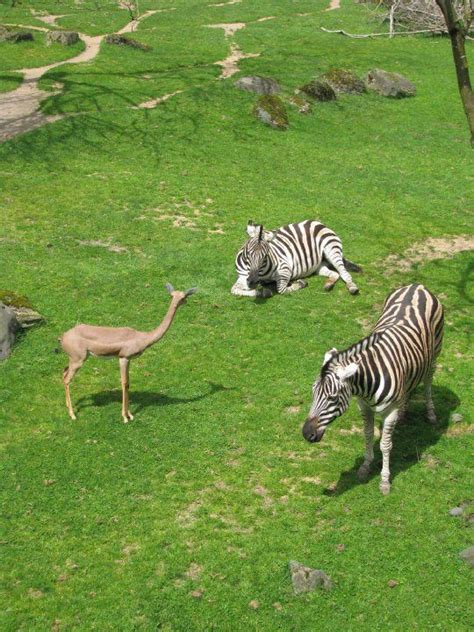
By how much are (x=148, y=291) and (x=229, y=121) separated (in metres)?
12.1

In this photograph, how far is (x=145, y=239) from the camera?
17.8m

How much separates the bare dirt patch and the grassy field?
6.5 inches

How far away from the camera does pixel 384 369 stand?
923 cm

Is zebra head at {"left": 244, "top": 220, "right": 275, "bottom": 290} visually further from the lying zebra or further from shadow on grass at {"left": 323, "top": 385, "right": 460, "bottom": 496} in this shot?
shadow on grass at {"left": 323, "top": 385, "right": 460, "bottom": 496}

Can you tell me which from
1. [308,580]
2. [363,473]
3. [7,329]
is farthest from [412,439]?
[7,329]

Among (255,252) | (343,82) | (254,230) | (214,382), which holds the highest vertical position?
(343,82)

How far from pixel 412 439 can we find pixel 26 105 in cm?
2023

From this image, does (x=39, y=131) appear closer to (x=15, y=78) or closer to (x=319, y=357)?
(x=15, y=78)

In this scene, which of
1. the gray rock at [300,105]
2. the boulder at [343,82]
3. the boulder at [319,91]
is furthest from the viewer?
the boulder at [343,82]

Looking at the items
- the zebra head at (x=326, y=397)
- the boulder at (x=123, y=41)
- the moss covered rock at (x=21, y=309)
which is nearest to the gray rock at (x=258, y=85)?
the boulder at (x=123, y=41)

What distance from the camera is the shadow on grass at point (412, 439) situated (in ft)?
33.3

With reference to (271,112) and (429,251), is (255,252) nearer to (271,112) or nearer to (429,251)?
(429,251)

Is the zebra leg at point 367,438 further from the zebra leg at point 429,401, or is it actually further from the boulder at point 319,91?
the boulder at point 319,91

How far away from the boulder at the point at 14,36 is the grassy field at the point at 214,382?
273 inches
